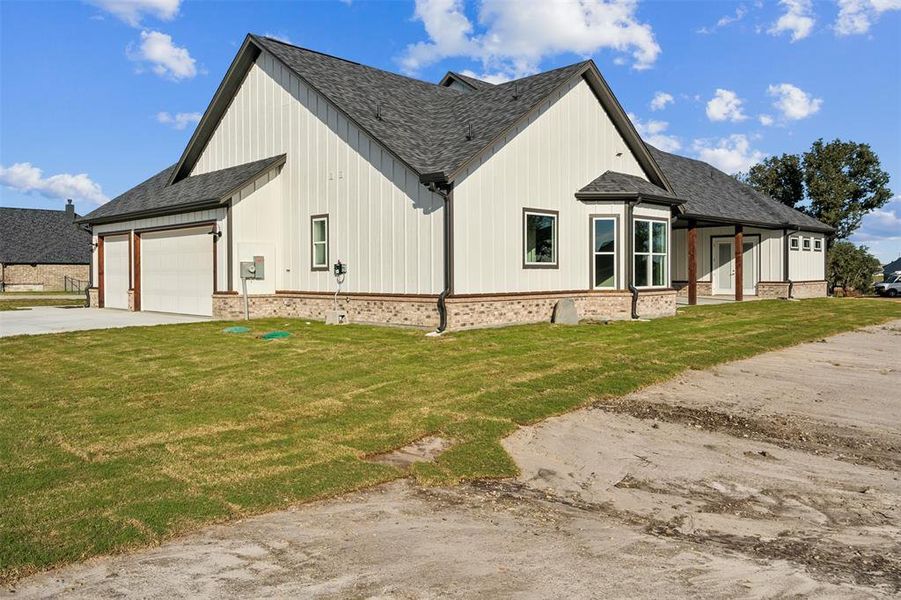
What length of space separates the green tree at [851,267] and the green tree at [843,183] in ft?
16.9

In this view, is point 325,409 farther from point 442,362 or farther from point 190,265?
point 190,265

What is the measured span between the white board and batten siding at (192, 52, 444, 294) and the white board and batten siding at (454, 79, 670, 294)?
968 millimetres

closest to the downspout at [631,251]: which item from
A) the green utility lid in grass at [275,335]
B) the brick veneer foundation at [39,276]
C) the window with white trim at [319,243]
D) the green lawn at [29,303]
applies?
the window with white trim at [319,243]

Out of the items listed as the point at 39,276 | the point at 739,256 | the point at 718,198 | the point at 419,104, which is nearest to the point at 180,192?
the point at 419,104

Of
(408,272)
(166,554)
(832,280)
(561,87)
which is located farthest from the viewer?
(832,280)

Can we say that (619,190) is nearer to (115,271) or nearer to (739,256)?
(739,256)

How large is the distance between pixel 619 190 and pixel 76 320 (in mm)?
16085

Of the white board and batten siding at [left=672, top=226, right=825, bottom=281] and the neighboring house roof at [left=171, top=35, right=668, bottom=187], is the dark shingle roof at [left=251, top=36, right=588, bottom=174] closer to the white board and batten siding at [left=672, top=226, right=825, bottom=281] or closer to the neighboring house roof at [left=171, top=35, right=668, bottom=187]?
the neighboring house roof at [left=171, top=35, right=668, bottom=187]

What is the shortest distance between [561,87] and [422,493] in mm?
14971

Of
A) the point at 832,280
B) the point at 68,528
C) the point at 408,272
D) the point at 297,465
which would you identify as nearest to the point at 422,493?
the point at 297,465

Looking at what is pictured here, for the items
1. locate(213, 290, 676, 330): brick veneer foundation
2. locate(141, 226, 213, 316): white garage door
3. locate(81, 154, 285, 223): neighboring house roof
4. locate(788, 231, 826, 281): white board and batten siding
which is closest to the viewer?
locate(213, 290, 676, 330): brick veneer foundation

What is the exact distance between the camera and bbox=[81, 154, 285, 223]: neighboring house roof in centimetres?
1936

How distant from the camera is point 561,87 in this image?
1800 centimetres

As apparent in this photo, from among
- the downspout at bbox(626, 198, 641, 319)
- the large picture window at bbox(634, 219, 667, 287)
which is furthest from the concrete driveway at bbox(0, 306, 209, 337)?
the large picture window at bbox(634, 219, 667, 287)
